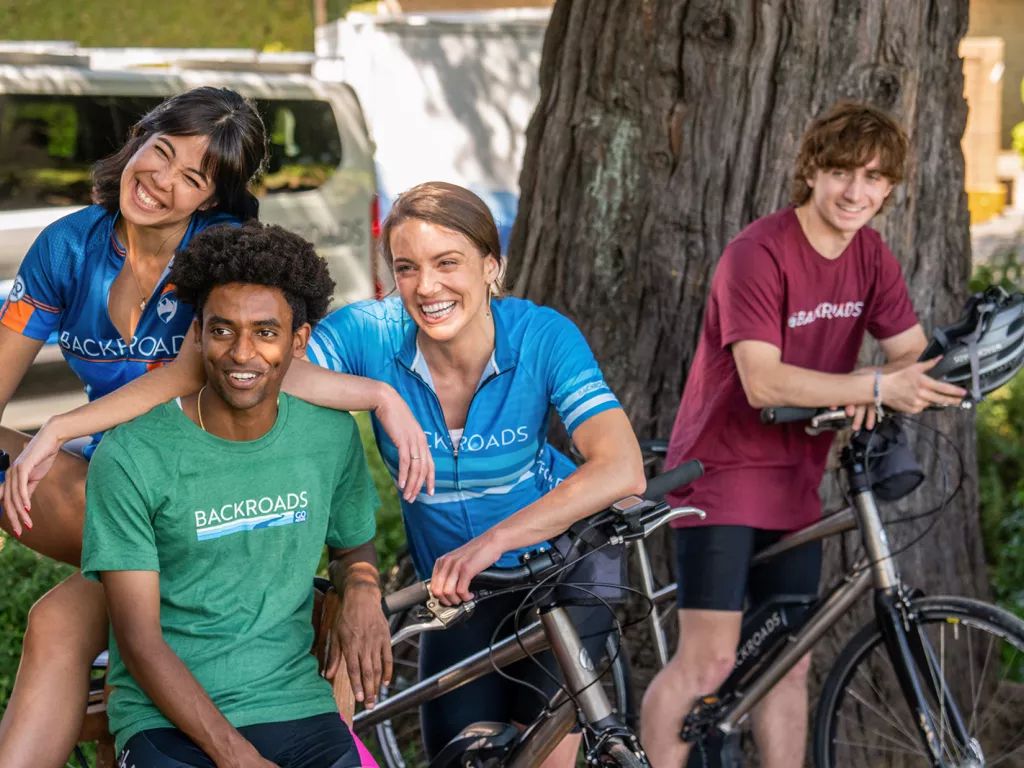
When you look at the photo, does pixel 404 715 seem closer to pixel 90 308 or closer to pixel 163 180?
pixel 90 308

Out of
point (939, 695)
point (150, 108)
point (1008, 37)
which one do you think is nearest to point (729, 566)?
point (939, 695)

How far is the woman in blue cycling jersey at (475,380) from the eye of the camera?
301cm

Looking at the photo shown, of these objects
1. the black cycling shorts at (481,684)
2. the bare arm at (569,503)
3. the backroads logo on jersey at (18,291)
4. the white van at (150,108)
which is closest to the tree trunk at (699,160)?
the black cycling shorts at (481,684)

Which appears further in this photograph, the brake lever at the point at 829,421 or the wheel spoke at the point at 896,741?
the wheel spoke at the point at 896,741

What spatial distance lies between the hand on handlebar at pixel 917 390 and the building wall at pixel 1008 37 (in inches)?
599

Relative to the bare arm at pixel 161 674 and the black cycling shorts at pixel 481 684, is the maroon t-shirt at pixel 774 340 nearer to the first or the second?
the black cycling shorts at pixel 481 684

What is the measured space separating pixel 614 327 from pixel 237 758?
2.31m

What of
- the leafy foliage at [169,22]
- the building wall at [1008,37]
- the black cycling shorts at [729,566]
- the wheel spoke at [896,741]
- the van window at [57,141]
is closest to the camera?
the black cycling shorts at [729,566]

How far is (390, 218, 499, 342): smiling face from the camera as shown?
3.01 m

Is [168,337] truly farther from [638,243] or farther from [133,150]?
[638,243]

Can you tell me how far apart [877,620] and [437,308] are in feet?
4.98

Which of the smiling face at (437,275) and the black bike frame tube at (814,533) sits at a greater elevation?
the smiling face at (437,275)

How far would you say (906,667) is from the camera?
3521mm

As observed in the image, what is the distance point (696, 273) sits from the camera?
439 cm
